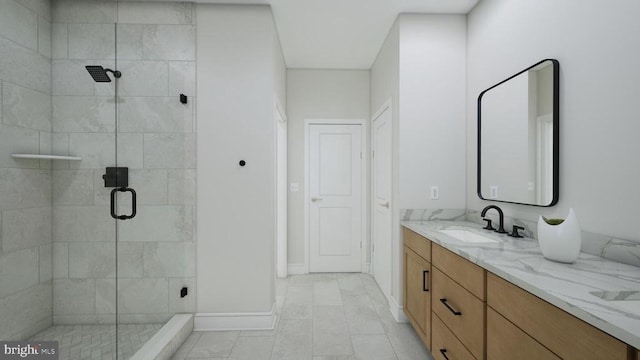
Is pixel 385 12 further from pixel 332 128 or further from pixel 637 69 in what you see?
pixel 637 69

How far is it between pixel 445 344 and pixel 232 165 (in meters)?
1.95

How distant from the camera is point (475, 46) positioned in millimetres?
2227

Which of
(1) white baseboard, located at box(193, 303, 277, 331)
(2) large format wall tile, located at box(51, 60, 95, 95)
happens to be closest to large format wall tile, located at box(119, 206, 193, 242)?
(1) white baseboard, located at box(193, 303, 277, 331)

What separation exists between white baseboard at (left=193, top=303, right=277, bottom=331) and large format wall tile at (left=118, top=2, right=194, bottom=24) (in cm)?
241

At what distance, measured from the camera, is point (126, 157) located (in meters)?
1.79

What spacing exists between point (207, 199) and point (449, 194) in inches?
81.9

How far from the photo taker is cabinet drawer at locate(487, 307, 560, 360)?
892 millimetres

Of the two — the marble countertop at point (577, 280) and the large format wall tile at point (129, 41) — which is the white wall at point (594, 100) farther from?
the large format wall tile at point (129, 41)

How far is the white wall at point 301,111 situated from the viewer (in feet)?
11.6

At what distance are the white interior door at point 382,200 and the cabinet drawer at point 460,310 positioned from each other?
966 millimetres

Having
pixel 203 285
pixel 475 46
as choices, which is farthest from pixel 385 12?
pixel 203 285

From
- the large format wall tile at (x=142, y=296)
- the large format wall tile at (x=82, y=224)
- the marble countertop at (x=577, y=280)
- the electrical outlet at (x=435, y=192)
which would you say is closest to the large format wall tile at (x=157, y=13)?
the large format wall tile at (x=82, y=224)

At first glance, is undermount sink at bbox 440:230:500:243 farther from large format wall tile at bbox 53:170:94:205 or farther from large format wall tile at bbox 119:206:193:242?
large format wall tile at bbox 53:170:94:205

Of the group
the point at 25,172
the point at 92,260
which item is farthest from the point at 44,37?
the point at 92,260
